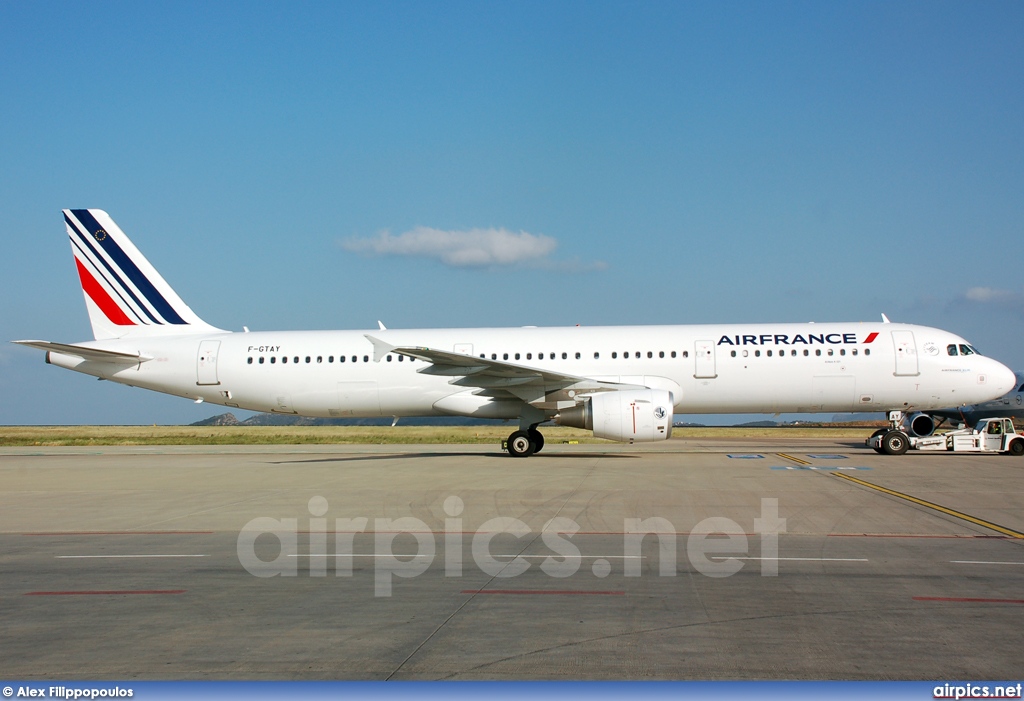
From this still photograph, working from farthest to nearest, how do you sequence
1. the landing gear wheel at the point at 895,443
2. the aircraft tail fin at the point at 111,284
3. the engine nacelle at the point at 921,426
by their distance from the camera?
1. the engine nacelle at the point at 921,426
2. the aircraft tail fin at the point at 111,284
3. the landing gear wheel at the point at 895,443

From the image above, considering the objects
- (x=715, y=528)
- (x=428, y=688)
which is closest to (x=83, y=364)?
(x=715, y=528)

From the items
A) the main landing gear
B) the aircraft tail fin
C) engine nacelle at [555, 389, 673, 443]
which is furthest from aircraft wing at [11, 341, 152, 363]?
engine nacelle at [555, 389, 673, 443]

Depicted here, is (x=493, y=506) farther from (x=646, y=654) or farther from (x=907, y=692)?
(x=907, y=692)

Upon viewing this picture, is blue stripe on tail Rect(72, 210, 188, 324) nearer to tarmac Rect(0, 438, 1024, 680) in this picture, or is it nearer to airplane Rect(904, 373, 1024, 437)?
tarmac Rect(0, 438, 1024, 680)

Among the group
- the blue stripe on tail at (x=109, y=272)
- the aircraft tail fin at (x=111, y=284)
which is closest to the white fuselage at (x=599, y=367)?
the aircraft tail fin at (x=111, y=284)

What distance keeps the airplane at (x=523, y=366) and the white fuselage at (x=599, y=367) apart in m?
0.03

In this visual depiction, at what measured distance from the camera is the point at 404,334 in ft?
85.4

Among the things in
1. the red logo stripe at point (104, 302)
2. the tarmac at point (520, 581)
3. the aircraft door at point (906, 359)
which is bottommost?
the tarmac at point (520, 581)

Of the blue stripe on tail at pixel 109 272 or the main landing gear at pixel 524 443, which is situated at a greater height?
the blue stripe on tail at pixel 109 272

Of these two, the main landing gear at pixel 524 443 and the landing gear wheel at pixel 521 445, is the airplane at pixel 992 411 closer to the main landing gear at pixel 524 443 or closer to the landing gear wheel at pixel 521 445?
the main landing gear at pixel 524 443

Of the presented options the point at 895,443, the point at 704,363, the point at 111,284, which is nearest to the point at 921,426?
the point at 895,443

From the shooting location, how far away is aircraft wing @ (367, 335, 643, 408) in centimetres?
2214

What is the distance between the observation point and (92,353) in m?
25.1

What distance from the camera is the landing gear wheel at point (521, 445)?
78.9 feet
